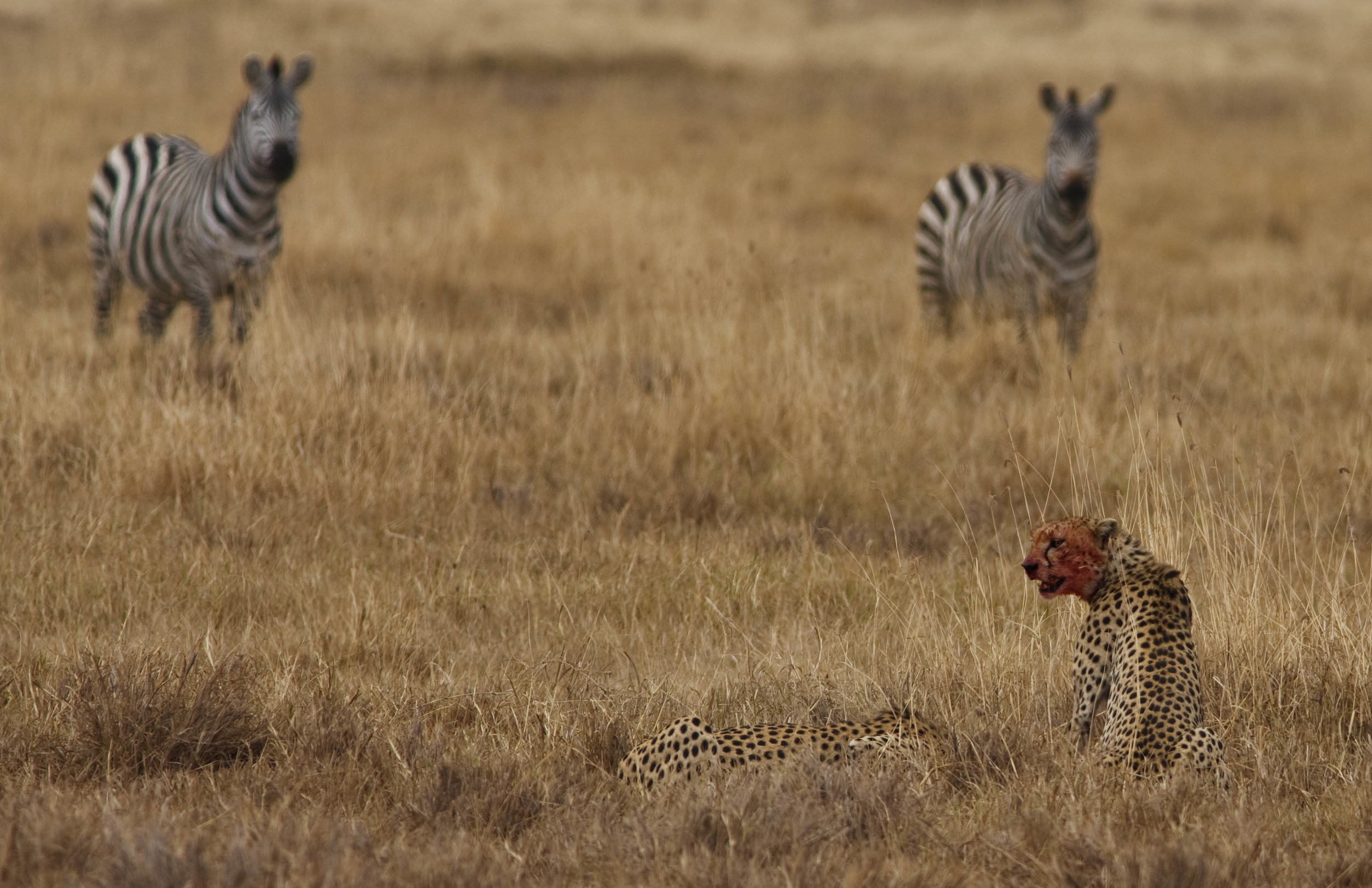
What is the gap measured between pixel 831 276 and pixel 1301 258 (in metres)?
4.50

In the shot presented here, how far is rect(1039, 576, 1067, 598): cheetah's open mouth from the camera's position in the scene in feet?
13.8

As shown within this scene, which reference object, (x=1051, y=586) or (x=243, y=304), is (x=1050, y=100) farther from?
(x=1051, y=586)

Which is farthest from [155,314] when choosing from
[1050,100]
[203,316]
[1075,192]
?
[1050,100]

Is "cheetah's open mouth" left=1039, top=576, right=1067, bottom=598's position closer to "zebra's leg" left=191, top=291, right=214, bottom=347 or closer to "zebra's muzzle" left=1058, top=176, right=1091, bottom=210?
"zebra's leg" left=191, top=291, right=214, bottom=347

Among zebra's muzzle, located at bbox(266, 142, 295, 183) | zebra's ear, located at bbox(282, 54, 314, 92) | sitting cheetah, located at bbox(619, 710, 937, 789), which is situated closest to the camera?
sitting cheetah, located at bbox(619, 710, 937, 789)

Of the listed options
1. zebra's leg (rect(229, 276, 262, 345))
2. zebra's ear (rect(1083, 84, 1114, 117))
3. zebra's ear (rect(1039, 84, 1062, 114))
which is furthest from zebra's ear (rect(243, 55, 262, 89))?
zebra's ear (rect(1083, 84, 1114, 117))

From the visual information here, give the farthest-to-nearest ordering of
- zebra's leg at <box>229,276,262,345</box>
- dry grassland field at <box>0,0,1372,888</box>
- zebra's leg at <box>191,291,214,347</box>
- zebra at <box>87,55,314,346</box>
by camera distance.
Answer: zebra at <box>87,55,314,346</box> → zebra's leg at <box>191,291,214,347</box> → zebra's leg at <box>229,276,262,345</box> → dry grassland field at <box>0,0,1372,888</box>

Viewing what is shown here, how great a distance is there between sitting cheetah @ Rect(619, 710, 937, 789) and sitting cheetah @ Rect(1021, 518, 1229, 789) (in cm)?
51

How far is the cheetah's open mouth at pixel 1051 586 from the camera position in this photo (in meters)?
4.21

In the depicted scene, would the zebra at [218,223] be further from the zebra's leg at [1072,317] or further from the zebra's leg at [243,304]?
the zebra's leg at [1072,317]

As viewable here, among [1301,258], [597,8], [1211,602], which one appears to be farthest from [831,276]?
[597,8]

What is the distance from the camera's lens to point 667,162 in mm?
17859

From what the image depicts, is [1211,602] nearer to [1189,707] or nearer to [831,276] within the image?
[1189,707]

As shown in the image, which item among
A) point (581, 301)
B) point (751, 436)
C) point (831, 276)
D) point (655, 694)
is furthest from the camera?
point (831, 276)
